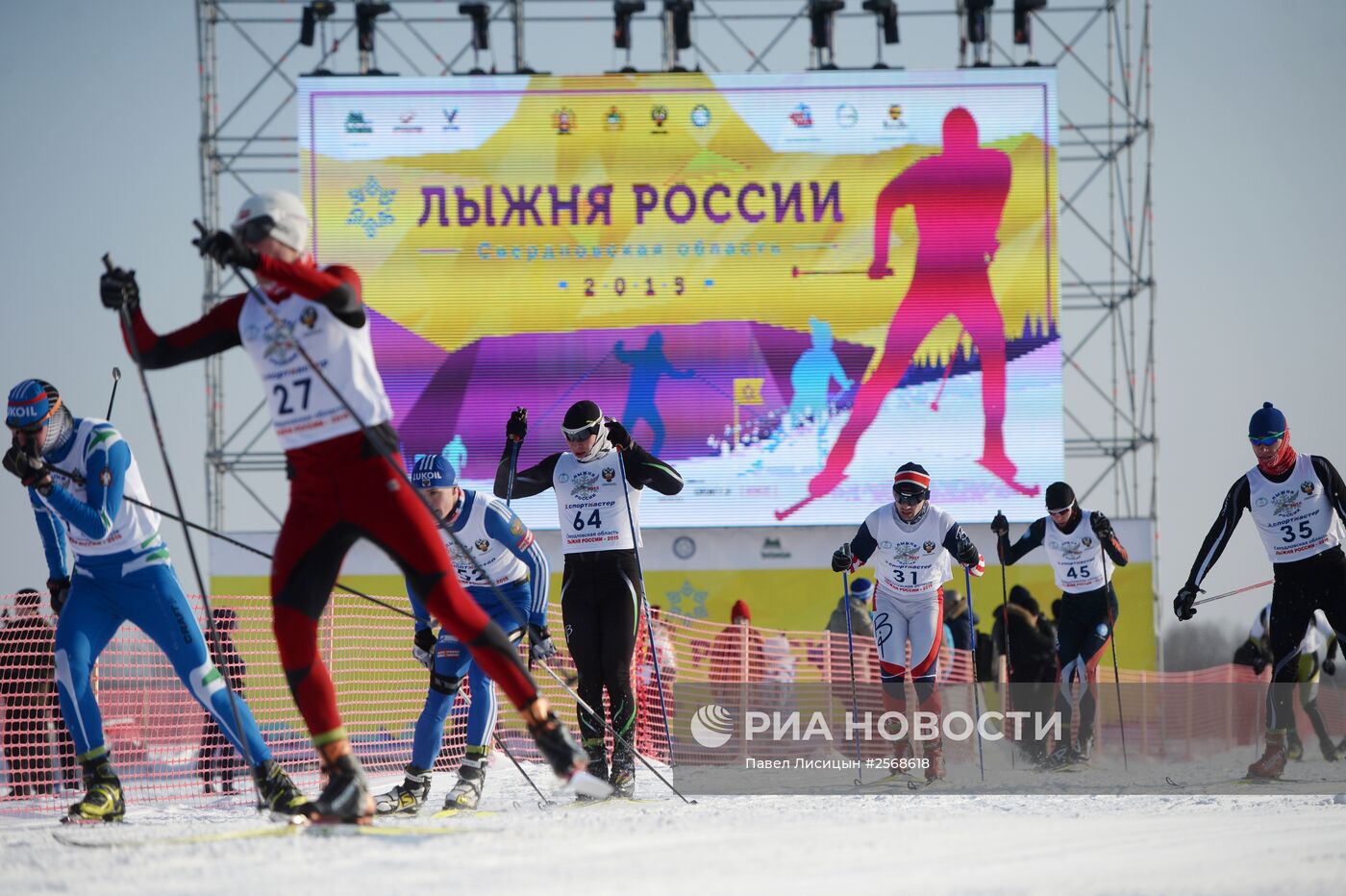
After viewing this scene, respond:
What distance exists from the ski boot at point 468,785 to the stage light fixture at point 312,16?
15.3m

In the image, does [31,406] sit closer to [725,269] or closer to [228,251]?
[228,251]

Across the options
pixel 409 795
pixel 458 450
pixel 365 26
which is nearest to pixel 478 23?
pixel 365 26

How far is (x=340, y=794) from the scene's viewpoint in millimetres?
4375

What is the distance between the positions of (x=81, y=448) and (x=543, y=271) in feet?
41.9

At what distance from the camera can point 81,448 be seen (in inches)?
233

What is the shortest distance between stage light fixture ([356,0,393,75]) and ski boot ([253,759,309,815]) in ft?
50.8

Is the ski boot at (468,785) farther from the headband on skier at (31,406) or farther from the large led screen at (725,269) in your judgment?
the large led screen at (725,269)

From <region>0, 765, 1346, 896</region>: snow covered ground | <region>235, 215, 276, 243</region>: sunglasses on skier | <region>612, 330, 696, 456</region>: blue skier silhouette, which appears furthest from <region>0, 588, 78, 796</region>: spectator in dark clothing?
<region>612, 330, 696, 456</region>: blue skier silhouette

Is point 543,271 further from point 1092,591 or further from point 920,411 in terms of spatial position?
point 1092,591

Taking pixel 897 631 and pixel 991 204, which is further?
pixel 991 204

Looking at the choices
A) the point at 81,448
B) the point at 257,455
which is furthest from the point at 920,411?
the point at 81,448

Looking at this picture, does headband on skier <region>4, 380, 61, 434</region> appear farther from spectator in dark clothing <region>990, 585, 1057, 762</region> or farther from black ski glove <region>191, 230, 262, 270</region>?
spectator in dark clothing <region>990, 585, 1057, 762</region>

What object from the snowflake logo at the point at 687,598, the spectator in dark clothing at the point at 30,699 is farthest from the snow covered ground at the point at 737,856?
the snowflake logo at the point at 687,598

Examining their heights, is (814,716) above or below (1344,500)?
below
